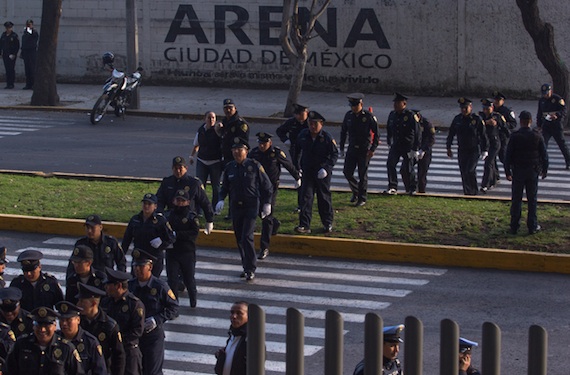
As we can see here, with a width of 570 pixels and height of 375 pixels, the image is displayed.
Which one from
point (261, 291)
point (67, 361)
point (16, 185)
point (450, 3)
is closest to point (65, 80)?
point (450, 3)

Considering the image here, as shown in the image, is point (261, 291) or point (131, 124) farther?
point (131, 124)

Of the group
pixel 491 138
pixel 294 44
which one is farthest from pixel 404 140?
pixel 294 44

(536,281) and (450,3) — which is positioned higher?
(450,3)

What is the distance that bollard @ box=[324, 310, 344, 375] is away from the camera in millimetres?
5891

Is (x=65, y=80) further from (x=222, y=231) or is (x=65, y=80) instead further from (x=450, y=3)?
(x=222, y=231)

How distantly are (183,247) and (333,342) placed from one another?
794cm

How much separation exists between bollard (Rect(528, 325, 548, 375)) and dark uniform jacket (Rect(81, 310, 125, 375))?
4617 mm

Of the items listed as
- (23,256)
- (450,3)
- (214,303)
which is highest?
(450,3)

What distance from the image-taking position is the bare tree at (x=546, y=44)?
26.2 meters

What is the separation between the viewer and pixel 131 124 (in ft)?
91.1

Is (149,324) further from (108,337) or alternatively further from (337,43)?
(337,43)

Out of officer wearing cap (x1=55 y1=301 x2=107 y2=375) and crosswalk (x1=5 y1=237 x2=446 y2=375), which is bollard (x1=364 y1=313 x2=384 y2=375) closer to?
officer wearing cap (x1=55 y1=301 x2=107 y2=375)

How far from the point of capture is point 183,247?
45.1 ft

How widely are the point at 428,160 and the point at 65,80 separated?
17.8m
